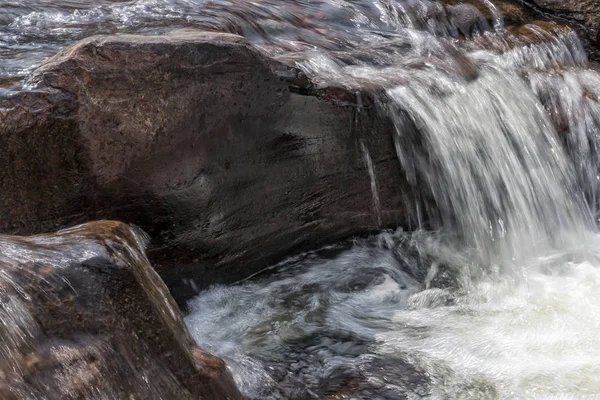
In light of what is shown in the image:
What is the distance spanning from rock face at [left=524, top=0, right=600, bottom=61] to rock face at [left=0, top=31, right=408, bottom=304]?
3.48 meters

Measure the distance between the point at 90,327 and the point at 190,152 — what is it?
6.22ft

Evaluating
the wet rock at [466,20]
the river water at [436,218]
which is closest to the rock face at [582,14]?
the river water at [436,218]

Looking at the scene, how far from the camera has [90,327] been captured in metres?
3.10

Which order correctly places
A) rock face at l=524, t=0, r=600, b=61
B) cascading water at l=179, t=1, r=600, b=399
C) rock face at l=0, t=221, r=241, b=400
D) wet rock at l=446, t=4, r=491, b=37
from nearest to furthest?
1. rock face at l=0, t=221, r=241, b=400
2. cascading water at l=179, t=1, r=600, b=399
3. wet rock at l=446, t=4, r=491, b=37
4. rock face at l=524, t=0, r=600, b=61

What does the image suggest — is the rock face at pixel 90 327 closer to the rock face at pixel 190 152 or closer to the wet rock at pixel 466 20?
the rock face at pixel 190 152

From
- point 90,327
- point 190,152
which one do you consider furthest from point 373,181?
point 90,327

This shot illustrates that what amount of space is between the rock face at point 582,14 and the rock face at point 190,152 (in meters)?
3.48

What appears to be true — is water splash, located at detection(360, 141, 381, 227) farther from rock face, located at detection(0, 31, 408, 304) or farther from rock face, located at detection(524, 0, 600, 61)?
rock face, located at detection(524, 0, 600, 61)

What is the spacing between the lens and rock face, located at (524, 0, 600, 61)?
27.3 feet

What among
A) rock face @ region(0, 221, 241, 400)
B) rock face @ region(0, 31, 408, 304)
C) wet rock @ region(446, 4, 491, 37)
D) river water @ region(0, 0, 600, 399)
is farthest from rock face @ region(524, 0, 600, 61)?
rock face @ region(0, 221, 241, 400)

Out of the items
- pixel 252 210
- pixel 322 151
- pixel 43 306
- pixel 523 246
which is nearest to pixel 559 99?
pixel 523 246

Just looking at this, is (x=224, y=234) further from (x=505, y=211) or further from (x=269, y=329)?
(x=505, y=211)

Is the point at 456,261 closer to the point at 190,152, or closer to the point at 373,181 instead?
the point at 373,181

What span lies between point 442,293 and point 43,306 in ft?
9.45
